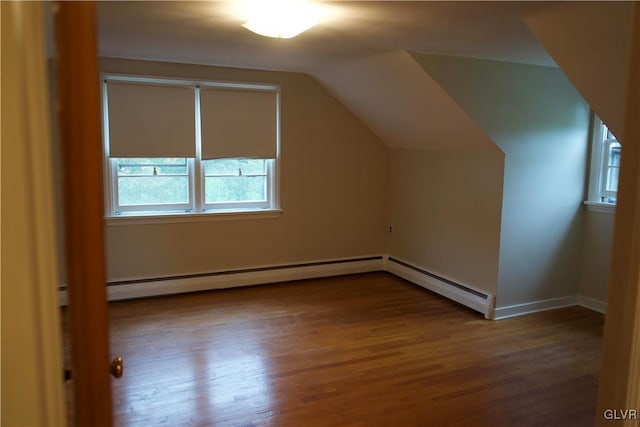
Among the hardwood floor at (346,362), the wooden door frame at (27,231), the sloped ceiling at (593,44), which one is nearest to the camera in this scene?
the wooden door frame at (27,231)

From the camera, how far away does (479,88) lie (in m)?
3.74

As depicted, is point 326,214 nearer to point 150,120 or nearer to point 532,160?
point 150,120

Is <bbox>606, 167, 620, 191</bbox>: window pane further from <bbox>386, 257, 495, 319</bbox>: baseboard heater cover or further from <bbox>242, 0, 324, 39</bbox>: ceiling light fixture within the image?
<bbox>242, 0, 324, 39</bbox>: ceiling light fixture

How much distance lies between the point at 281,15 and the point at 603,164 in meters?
3.21

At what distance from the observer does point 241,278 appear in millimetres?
4812

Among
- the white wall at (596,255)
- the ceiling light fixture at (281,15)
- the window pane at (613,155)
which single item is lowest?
the white wall at (596,255)

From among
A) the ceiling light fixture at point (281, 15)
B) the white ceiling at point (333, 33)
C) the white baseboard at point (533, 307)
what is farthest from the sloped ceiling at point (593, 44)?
the white baseboard at point (533, 307)

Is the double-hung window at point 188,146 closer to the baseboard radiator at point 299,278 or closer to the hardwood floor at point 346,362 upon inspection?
the baseboard radiator at point 299,278

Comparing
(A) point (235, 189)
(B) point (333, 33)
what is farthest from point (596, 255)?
(A) point (235, 189)

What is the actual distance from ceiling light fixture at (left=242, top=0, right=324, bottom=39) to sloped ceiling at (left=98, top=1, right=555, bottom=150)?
10 cm

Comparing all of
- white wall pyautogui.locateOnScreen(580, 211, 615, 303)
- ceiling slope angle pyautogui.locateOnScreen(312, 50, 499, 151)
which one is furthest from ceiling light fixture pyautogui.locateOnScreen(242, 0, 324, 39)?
white wall pyautogui.locateOnScreen(580, 211, 615, 303)

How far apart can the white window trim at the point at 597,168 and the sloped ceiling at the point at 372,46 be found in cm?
79

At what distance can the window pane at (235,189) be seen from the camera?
470cm

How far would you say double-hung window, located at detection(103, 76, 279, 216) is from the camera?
4.21m
